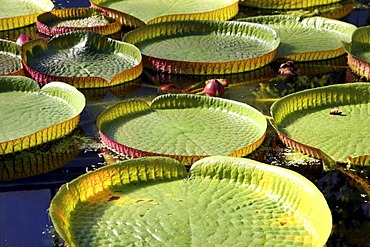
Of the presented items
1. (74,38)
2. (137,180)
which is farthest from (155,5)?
(137,180)

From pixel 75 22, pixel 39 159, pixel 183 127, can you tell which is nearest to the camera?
pixel 39 159

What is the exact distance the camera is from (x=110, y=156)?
3.46 m

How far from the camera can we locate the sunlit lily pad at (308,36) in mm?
4719

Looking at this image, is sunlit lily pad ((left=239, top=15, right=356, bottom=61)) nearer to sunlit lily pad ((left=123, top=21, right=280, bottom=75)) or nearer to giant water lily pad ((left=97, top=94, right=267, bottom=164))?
sunlit lily pad ((left=123, top=21, right=280, bottom=75))

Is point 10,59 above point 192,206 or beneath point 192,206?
beneath

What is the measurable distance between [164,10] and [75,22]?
66cm

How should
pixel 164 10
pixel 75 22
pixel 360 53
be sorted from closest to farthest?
pixel 360 53 → pixel 75 22 → pixel 164 10

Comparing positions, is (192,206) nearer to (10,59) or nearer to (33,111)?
(33,111)

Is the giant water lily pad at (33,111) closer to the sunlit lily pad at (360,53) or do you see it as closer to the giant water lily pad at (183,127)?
the giant water lily pad at (183,127)

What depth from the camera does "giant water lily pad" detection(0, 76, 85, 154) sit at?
349 centimetres

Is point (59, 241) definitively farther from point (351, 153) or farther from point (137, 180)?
point (351, 153)

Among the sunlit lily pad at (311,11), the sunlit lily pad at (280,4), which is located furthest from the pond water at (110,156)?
the sunlit lily pad at (280,4)

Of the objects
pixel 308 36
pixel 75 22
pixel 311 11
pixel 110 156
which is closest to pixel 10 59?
pixel 75 22

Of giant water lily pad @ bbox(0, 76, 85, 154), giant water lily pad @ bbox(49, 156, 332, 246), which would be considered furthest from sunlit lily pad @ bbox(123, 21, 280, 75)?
giant water lily pad @ bbox(49, 156, 332, 246)
